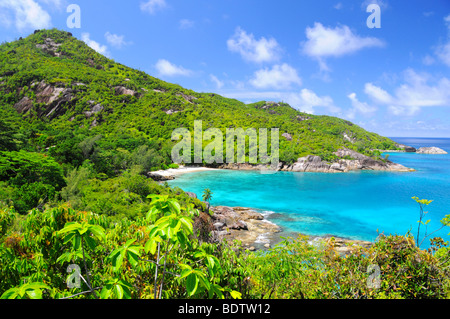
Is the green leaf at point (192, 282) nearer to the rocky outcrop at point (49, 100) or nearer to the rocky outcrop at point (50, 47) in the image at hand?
the rocky outcrop at point (49, 100)

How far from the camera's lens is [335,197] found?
3831 centimetres

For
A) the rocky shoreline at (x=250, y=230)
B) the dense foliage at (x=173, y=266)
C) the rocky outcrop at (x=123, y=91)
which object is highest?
the rocky outcrop at (x=123, y=91)

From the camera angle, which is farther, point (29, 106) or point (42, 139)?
point (29, 106)

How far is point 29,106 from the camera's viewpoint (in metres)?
72.6

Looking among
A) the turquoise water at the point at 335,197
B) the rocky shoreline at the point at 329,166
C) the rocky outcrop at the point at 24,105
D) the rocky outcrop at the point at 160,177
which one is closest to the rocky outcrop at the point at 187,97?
the rocky shoreline at the point at 329,166

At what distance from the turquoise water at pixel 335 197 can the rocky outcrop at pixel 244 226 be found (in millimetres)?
1748

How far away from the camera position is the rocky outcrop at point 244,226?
68.0 feet

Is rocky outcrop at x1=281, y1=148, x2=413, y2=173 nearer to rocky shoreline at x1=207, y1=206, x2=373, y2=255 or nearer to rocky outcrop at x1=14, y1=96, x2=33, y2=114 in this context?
rocky shoreline at x1=207, y1=206, x2=373, y2=255

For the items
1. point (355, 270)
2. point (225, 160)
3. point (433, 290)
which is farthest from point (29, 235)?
point (225, 160)

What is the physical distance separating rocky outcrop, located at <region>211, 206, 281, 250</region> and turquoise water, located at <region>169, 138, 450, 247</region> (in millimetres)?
1748

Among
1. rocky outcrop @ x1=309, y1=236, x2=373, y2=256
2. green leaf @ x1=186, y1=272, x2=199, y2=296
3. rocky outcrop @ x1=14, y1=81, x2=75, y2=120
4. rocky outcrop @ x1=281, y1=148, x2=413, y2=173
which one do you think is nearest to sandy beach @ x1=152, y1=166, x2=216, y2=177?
rocky outcrop @ x1=281, y1=148, x2=413, y2=173

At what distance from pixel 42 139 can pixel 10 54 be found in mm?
78975

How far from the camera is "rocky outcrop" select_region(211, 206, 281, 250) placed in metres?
20.7
